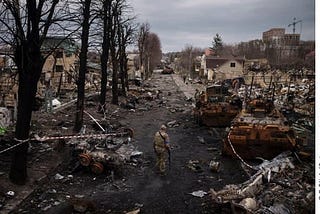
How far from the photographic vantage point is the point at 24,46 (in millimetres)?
8219

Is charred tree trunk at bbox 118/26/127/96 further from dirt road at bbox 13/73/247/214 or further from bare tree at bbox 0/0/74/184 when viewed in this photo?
bare tree at bbox 0/0/74/184

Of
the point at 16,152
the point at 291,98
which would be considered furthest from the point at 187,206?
the point at 291,98

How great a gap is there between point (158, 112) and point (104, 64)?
187 inches

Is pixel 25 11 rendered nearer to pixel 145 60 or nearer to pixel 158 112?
pixel 158 112

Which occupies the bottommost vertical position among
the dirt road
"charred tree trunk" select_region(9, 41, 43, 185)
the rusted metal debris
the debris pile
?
the dirt road

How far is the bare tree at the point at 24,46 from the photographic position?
8.18m

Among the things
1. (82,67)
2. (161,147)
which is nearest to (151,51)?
(82,67)

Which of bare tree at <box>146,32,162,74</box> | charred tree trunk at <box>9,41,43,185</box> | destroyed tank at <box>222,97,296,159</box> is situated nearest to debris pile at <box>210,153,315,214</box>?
destroyed tank at <box>222,97,296,159</box>

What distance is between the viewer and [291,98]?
78.4 feet

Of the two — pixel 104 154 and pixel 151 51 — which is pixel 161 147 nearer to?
pixel 104 154

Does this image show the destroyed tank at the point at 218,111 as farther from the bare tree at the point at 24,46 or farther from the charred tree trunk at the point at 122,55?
the charred tree trunk at the point at 122,55

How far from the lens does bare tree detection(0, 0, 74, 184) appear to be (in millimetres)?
8180

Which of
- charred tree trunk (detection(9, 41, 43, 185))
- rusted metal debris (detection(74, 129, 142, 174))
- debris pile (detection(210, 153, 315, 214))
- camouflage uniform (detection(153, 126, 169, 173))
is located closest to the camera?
debris pile (detection(210, 153, 315, 214))

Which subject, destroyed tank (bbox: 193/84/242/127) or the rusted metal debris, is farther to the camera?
destroyed tank (bbox: 193/84/242/127)
